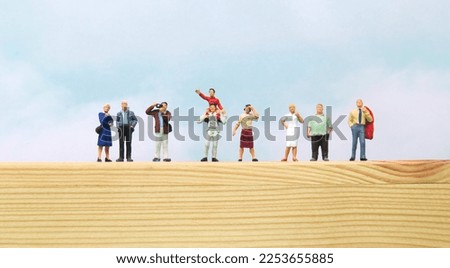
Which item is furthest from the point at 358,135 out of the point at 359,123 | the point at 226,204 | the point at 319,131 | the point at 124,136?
the point at 124,136

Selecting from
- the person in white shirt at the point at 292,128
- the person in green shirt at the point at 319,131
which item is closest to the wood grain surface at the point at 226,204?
the person in white shirt at the point at 292,128

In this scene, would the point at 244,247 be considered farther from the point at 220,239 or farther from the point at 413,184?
the point at 413,184

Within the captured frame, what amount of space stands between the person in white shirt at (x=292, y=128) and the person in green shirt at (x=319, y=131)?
2.4 inches

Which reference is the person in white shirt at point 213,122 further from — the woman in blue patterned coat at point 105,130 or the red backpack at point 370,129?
the red backpack at point 370,129

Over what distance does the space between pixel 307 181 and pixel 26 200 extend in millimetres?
902

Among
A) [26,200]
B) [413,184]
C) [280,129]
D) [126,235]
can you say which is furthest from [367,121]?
[26,200]

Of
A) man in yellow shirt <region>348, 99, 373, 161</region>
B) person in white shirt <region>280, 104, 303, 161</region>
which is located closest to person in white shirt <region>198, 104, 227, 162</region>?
person in white shirt <region>280, 104, 303, 161</region>

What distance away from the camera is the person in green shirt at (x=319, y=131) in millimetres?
2531

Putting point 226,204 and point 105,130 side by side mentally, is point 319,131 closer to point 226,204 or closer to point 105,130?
point 226,204

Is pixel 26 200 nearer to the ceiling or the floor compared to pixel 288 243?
nearer to the ceiling

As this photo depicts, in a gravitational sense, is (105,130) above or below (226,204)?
above

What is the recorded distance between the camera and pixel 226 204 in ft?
6.33

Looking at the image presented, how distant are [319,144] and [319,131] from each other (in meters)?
0.06

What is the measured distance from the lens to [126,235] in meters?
1.91
